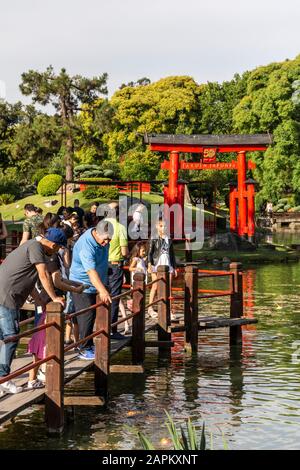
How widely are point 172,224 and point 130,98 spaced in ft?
156

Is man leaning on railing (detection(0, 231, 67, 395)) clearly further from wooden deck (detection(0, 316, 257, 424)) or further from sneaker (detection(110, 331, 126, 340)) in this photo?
→ sneaker (detection(110, 331, 126, 340))

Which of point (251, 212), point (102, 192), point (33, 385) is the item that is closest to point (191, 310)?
point (33, 385)

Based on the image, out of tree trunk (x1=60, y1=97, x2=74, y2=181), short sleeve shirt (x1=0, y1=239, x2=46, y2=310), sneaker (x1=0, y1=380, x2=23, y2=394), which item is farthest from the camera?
tree trunk (x1=60, y1=97, x2=74, y2=181)

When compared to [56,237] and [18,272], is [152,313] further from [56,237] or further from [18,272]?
[18,272]

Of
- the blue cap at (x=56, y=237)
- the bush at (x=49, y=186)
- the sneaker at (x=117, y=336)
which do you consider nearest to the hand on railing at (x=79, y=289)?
the blue cap at (x=56, y=237)

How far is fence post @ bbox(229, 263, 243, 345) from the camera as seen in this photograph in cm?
1716

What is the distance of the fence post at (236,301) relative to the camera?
56.3 ft

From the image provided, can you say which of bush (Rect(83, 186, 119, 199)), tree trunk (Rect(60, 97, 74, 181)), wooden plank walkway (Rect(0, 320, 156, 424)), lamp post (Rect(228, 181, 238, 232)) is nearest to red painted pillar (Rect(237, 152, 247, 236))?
lamp post (Rect(228, 181, 238, 232))

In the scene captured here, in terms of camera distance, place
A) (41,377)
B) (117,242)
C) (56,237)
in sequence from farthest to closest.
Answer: (117,242) < (56,237) < (41,377)

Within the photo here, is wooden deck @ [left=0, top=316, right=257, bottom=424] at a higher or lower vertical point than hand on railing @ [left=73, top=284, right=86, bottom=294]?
lower

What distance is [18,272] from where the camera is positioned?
10.2 m

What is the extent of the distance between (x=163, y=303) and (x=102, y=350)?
392 cm

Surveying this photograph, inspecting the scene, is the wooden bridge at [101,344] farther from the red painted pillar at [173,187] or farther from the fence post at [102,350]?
the red painted pillar at [173,187]

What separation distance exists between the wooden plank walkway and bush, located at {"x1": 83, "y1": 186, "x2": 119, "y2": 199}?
1525 inches
